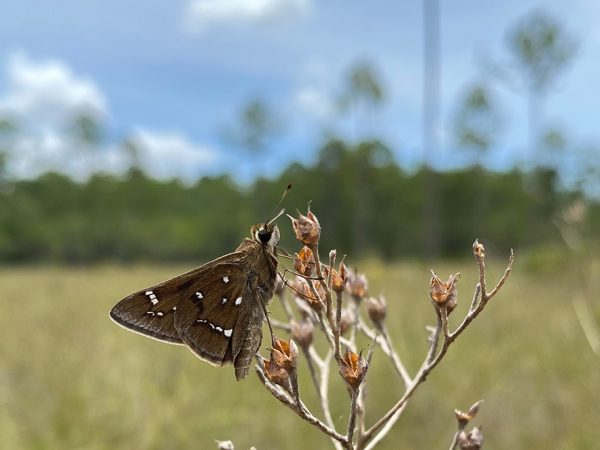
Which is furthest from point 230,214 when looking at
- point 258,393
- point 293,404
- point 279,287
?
point 293,404

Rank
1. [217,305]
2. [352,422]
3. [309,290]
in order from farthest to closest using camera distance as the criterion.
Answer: [217,305]
[309,290]
[352,422]

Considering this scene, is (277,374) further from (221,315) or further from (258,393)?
(258,393)

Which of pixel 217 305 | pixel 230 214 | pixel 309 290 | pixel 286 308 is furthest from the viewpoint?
pixel 230 214

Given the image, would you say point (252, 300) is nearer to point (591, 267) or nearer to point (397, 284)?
point (591, 267)

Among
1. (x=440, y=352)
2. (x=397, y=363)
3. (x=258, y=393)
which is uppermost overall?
(x=440, y=352)

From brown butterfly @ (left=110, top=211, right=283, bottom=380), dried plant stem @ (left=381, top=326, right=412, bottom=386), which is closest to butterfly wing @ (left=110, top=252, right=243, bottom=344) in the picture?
brown butterfly @ (left=110, top=211, right=283, bottom=380)
